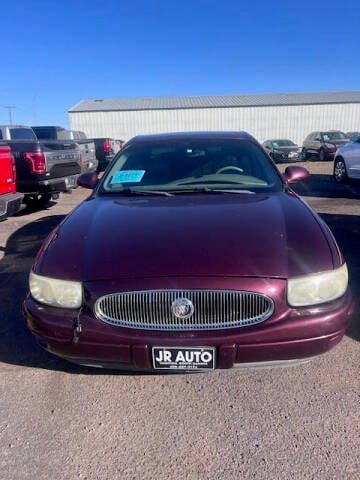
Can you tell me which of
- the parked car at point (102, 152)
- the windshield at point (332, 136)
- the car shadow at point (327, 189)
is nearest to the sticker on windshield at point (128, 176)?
the car shadow at point (327, 189)

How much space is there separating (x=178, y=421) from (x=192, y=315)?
2.15 ft

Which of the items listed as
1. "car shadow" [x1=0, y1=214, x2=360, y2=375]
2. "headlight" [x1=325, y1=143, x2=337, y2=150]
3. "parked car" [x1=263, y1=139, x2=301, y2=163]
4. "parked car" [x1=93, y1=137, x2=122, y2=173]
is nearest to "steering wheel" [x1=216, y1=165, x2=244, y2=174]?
"car shadow" [x1=0, y1=214, x2=360, y2=375]

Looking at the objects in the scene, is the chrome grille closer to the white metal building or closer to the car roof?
the car roof

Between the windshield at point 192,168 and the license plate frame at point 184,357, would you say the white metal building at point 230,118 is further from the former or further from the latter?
the license plate frame at point 184,357

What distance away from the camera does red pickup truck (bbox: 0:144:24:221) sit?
5293 millimetres

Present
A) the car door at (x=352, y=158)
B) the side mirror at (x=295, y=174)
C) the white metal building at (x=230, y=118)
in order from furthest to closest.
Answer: the white metal building at (x=230, y=118) < the car door at (x=352, y=158) < the side mirror at (x=295, y=174)

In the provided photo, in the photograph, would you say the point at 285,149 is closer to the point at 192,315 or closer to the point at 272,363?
the point at 272,363

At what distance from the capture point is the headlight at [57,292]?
84.7 inches

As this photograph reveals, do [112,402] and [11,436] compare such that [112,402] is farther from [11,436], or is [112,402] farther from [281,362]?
[281,362]

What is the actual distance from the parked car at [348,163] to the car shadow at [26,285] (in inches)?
138

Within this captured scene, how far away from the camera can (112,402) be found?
7.88 ft

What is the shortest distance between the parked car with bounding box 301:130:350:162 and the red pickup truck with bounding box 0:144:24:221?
725 inches

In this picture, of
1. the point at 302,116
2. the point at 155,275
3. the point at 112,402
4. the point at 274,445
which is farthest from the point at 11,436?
the point at 302,116

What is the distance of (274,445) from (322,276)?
905mm
